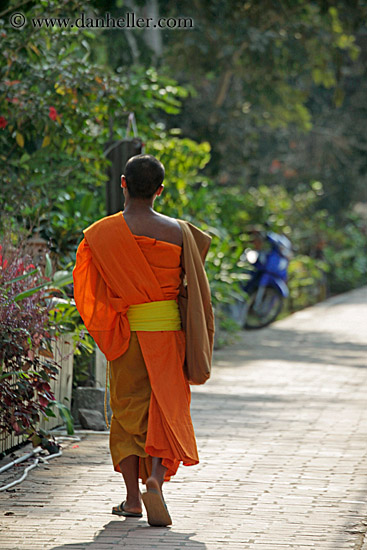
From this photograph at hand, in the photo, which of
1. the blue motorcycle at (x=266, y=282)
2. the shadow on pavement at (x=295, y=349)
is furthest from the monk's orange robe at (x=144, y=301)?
the blue motorcycle at (x=266, y=282)

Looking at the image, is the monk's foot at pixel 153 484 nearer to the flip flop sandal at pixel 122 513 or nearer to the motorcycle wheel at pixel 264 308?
the flip flop sandal at pixel 122 513

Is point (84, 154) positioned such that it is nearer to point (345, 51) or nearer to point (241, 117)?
point (241, 117)

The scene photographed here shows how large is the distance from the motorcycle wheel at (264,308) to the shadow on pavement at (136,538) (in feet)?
33.4

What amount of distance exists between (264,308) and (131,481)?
10286 mm

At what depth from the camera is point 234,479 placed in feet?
19.7

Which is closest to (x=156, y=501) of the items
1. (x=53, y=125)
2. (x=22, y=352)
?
(x=22, y=352)

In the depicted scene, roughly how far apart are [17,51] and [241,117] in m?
9.28

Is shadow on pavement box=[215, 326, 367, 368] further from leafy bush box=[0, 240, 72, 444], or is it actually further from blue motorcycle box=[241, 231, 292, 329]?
leafy bush box=[0, 240, 72, 444]

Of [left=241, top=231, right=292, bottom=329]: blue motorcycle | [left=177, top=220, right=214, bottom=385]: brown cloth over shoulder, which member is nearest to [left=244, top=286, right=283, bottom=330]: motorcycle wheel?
[left=241, top=231, right=292, bottom=329]: blue motorcycle

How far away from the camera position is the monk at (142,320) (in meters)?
4.98

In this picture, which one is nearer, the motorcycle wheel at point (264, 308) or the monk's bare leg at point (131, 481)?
the monk's bare leg at point (131, 481)

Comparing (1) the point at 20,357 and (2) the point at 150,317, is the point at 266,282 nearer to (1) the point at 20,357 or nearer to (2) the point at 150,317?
(1) the point at 20,357

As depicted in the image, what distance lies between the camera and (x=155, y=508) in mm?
4852

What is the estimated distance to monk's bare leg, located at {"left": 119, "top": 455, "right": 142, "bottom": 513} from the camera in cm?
505
